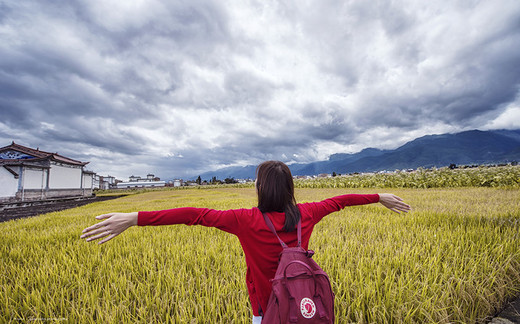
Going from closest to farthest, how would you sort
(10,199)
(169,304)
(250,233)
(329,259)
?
(250,233)
(169,304)
(329,259)
(10,199)

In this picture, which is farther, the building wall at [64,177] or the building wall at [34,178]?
the building wall at [64,177]

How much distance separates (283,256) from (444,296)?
1893 mm

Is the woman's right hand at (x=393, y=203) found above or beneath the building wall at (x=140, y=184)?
beneath

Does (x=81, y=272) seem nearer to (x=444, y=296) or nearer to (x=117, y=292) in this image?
(x=117, y=292)

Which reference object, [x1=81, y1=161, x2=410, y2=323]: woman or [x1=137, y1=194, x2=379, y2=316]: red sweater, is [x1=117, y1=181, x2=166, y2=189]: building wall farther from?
[x1=137, y1=194, x2=379, y2=316]: red sweater

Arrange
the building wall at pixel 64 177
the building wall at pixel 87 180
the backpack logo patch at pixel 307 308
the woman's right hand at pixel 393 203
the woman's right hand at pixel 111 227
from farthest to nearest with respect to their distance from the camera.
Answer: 1. the building wall at pixel 87 180
2. the building wall at pixel 64 177
3. the woman's right hand at pixel 393 203
4. the woman's right hand at pixel 111 227
5. the backpack logo patch at pixel 307 308

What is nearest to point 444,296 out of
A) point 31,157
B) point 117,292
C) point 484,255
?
point 484,255

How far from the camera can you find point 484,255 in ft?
8.91

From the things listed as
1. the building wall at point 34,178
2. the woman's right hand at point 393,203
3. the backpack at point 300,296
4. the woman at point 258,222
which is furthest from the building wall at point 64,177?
the woman's right hand at point 393,203

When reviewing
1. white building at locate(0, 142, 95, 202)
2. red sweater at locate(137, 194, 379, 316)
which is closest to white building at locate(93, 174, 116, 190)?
white building at locate(0, 142, 95, 202)

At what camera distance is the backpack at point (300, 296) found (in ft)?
3.49

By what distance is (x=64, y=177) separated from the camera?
24.0 meters

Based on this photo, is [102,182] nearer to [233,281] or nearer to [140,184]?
[140,184]

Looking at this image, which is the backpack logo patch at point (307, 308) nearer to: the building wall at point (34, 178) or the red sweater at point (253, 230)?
the red sweater at point (253, 230)
